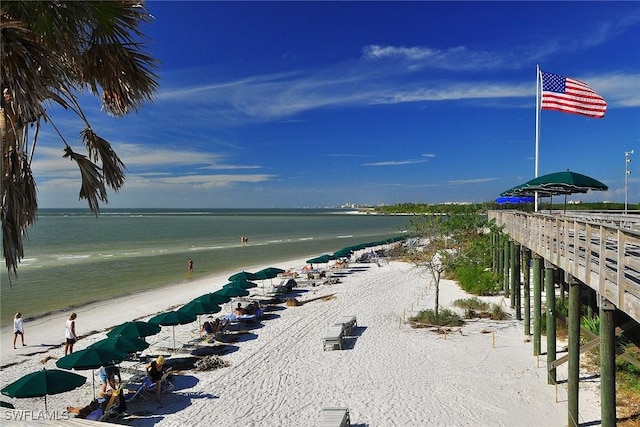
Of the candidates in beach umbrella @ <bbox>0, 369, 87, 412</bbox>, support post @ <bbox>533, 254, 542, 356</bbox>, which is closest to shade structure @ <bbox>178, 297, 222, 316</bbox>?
beach umbrella @ <bbox>0, 369, 87, 412</bbox>

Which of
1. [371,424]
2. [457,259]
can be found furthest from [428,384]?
[457,259]

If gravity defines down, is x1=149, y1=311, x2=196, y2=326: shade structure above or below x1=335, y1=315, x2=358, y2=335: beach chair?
above

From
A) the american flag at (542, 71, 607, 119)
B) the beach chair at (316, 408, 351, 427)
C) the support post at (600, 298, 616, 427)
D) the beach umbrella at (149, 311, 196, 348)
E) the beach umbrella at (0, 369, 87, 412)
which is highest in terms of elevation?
the american flag at (542, 71, 607, 119)

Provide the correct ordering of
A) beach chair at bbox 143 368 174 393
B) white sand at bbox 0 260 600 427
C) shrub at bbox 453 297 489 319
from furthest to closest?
shrub at bbox 453 297 489 319
beach chair at bbox 143 368 174 393
white sand at bbox 0 260 600 427

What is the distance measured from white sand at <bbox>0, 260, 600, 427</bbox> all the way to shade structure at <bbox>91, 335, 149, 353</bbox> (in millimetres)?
1302

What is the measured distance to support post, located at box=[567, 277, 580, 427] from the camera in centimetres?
874

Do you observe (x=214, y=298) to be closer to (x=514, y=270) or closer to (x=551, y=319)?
(x=551, y=319)

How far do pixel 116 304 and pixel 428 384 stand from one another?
57.2 feet

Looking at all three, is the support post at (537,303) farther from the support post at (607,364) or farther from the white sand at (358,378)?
the support post at (607,364)

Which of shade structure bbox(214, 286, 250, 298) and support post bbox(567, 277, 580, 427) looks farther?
shade structure bbox(214, 286, 250, 298)

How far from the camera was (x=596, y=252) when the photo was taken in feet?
25.1

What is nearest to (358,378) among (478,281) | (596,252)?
(596,252)

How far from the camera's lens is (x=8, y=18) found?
3699 mm

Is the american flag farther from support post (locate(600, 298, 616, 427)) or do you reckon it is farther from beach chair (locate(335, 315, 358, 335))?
support post (locate(600, 298, 616, 427))
